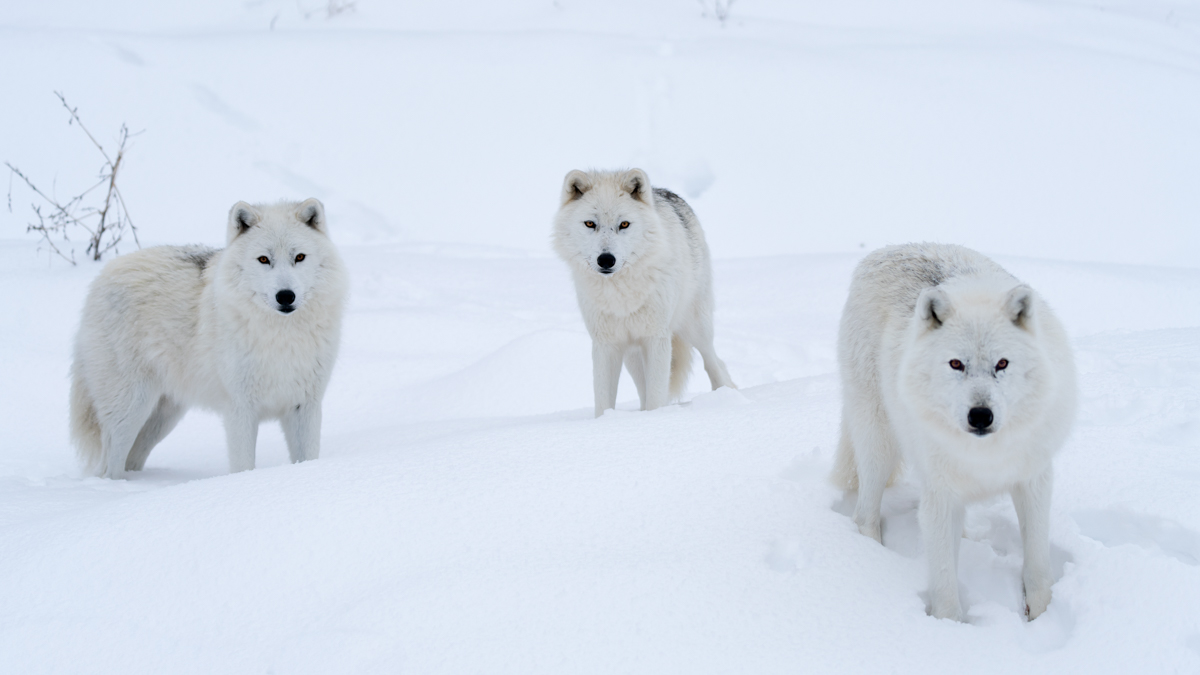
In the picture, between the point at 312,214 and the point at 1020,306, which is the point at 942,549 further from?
the point at 312,214

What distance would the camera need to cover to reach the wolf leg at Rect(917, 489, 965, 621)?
2547 mm

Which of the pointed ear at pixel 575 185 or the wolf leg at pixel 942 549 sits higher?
the pointed ear at pixel 575 185

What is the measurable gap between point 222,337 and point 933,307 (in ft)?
12.9

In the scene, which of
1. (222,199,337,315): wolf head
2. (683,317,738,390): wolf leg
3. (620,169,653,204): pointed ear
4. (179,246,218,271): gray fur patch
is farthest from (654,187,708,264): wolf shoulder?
(179,246,218,271): gray fur patch

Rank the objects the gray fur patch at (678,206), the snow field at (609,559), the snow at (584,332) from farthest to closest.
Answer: the gray fur patch at (678,206) < the snow at (584,332) < the snow field at (609,559)

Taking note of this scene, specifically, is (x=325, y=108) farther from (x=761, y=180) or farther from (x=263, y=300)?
(x=263, y=300)

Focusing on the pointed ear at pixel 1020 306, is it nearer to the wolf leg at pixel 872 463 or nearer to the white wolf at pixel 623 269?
the wolf leg at pixel 872 463

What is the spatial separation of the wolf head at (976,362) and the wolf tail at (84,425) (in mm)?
5115

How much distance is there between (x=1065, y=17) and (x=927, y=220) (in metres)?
9.34

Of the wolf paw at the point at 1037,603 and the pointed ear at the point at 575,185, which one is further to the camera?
the pointed ear at the point at 575,185

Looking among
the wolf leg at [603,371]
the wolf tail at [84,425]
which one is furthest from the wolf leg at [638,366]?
the wolf tail at [84,425]

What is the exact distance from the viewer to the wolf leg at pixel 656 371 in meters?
5.14

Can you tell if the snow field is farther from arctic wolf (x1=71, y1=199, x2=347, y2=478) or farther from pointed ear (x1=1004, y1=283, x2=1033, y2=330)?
arctic wolf (x1=71, y1=199, x2=347, y2=478)

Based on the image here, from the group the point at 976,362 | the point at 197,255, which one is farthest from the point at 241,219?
the point at 976,362
